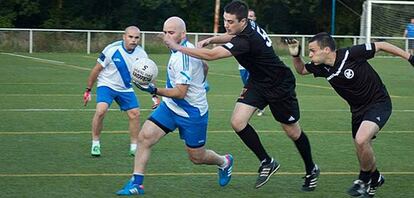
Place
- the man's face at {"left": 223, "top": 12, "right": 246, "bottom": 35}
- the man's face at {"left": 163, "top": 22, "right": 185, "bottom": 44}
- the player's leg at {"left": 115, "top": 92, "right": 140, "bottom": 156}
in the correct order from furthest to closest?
the player's leg at {"left": 115, "top": 92, "right": 140, "bottom": 156}, the man's face at {"left": 223, "top": 12, "right": 246, "bottom": 35}, the man's face at {"left": 163, "top": 22, "right": 185, "bottom": 44}

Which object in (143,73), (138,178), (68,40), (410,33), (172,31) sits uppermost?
(172,31)

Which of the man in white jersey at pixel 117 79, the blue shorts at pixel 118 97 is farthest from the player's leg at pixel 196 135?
the blue shorts at pixel 118 97

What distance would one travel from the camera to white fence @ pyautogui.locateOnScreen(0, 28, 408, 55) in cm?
3806

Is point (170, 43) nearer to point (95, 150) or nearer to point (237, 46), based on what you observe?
point (237, 46)

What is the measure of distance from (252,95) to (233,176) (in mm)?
1172

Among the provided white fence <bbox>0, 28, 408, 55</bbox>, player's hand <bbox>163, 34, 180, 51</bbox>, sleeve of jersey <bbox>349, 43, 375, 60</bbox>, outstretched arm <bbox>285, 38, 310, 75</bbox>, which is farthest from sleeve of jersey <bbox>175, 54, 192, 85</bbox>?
white fence <bbox>0, 28, 408, 55</bbox>

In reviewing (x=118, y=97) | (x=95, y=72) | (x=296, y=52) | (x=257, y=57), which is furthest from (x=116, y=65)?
(x=296, y=52)

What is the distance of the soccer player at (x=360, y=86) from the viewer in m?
8.18

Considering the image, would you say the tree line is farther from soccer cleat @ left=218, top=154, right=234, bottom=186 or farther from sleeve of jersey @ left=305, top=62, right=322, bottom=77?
sleeve of jersey @ left=305, top=62, right=322, bottom=77

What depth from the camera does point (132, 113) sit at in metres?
10.9

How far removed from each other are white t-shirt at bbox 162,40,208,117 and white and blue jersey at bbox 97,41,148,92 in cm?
266

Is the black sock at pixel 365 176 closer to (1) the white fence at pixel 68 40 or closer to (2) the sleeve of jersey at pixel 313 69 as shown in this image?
(2) the sleeve of jersey at pixel 313 69

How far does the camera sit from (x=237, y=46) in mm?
8305

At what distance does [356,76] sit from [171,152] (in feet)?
11.9
